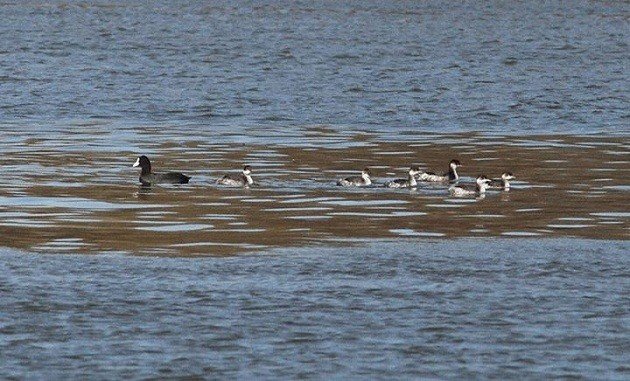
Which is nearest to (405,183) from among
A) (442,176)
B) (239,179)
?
(442,176)

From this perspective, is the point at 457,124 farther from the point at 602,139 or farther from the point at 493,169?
the point at 493,169

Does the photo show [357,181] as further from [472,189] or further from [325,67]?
[325,67]

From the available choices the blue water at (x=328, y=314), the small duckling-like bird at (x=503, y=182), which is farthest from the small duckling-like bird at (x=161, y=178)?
the blue water at (x=328, y=314)

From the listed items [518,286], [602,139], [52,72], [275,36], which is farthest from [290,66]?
[518,286]

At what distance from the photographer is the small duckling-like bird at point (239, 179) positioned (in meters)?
23.9

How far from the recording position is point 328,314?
1517 cm

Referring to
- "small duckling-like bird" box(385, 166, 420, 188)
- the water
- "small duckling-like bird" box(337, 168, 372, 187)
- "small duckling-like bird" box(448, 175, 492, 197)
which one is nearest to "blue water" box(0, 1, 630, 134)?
the water

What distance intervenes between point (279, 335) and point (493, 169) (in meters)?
12.7

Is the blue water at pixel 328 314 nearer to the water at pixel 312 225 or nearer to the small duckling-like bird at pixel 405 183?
the water at pixel 312 225

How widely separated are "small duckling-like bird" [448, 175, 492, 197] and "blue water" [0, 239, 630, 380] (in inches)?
195

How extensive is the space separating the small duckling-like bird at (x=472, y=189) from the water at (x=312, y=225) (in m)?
0.19

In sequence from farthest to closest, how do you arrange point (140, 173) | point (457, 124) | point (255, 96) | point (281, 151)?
point (255, 96) < point (457, 124) < point (281, 151) < point (140, 173)

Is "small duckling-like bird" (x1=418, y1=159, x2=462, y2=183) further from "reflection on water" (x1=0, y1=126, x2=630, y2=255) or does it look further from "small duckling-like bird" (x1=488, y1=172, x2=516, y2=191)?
"small duckling-like bird" (x1=488, y1=172, x2=516, y2=191)

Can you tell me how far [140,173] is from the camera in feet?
83.6
